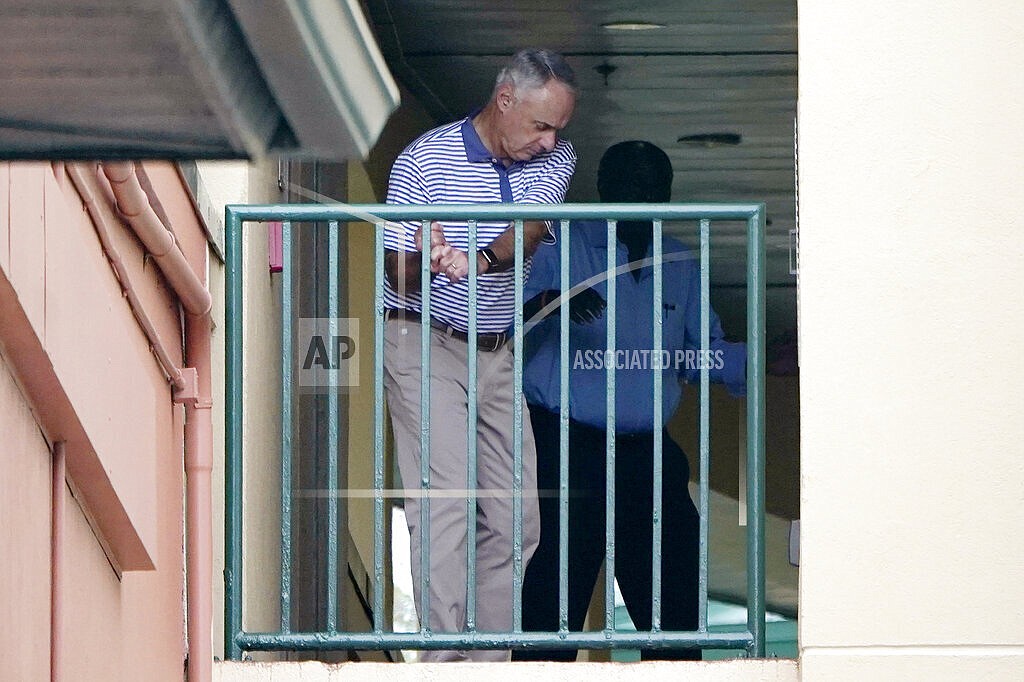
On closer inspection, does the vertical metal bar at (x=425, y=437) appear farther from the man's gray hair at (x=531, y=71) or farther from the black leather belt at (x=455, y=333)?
the man's gray hair at (x=531, y=71)

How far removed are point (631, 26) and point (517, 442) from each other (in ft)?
7.93

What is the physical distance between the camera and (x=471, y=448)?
186 inches

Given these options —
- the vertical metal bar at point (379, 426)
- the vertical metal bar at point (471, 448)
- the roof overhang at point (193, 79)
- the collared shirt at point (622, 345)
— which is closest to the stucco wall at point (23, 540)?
the roof overhang at point (193, 79)

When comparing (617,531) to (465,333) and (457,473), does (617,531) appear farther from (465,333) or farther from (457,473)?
(465,333)

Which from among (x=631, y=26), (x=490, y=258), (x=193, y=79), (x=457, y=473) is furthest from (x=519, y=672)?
(x=193, y=79)

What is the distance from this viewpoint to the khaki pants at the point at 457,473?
491cm

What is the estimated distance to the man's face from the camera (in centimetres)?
499

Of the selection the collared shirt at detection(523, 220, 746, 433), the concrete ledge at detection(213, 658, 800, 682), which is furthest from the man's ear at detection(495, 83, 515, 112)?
the concrete ledge at detection(213, 658, 800, 682)

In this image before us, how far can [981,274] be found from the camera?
15.4 ft

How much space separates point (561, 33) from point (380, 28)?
0.64 meters

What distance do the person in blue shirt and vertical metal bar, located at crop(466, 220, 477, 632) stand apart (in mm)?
284

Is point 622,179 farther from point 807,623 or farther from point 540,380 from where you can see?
point 807,623

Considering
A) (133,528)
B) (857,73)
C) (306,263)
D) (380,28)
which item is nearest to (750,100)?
(380,28)

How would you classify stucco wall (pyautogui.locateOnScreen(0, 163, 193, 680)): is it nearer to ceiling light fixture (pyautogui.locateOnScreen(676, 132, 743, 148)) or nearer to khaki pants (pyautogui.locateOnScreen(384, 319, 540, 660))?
khaki pants (pyautogui.locateOnScreen(384, 319, 540, 660))
